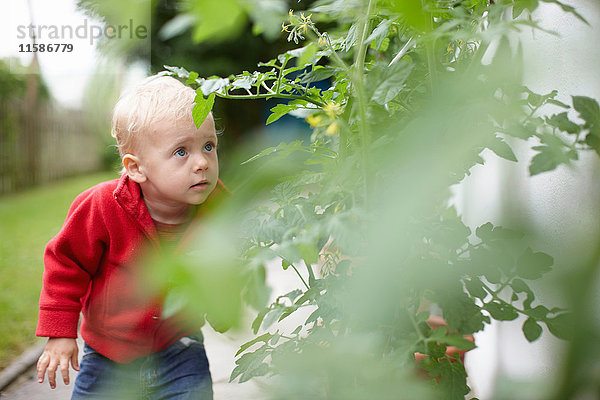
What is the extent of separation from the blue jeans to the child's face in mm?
495

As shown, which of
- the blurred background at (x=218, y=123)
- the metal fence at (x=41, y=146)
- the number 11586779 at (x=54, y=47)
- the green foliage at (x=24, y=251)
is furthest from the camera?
the metal fence at (x=41, y=146)

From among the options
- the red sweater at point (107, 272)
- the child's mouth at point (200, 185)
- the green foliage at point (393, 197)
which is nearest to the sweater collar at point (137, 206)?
the red sweater at point (107, 272)

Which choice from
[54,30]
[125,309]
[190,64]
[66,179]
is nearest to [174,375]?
[125,309]

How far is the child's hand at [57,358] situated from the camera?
1422mm

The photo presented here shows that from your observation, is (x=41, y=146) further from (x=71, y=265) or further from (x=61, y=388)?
(x=71, y=265)

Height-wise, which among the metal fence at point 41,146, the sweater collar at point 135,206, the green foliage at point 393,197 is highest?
the green foliage at point 393,197

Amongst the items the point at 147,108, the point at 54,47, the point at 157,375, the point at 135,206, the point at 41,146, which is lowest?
the point at 41,146

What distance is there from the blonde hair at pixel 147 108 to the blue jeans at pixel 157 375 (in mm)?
614

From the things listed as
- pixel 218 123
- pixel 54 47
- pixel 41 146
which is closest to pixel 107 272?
pixel 218 123

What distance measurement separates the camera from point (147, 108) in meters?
1.51

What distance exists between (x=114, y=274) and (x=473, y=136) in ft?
4.53

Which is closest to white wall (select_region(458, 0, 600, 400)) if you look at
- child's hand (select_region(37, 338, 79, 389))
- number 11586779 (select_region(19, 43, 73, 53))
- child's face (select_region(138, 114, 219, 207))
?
child's face (select_region(138, 114, 219, 207))

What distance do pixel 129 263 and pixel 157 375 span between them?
34cm

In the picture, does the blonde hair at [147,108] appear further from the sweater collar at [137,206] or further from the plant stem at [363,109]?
the plant stem at [363,109]
